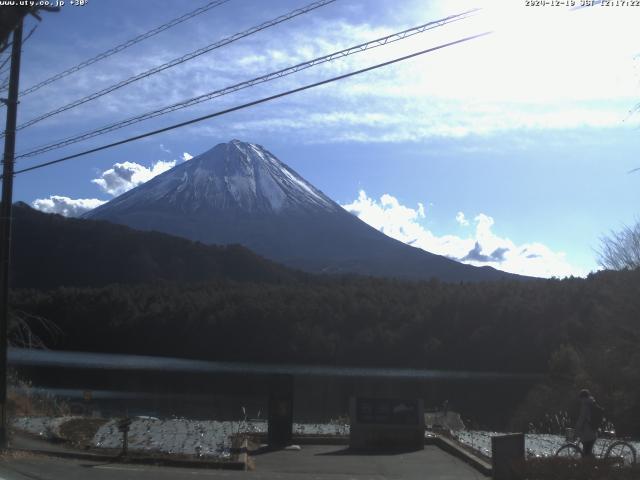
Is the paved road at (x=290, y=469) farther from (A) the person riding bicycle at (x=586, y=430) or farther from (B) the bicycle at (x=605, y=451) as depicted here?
(A) the person riding bicycle at (x=586, y=430)

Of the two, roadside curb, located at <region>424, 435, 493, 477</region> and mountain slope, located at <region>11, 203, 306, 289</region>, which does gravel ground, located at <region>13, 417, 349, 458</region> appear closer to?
roadside curb, located at <region>424, 435, 493, 477</region>

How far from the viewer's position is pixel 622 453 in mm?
13453

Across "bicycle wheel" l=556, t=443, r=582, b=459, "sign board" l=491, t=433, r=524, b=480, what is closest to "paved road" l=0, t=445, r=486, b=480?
"sign board" l=491, t=433, r=524, b=480

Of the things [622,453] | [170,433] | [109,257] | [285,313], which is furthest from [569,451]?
[109,257]

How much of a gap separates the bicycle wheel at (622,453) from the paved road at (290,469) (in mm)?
2095

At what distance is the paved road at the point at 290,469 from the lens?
12.4 meters

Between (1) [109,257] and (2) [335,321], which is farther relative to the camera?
(1) [109,257]

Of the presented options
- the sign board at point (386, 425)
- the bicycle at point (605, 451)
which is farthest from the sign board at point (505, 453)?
the sign board at point (386, 425)

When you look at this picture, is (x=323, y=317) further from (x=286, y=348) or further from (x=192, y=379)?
(x=192, y=379)

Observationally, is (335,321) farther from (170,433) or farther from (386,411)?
(386,411)

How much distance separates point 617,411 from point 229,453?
18.2 m

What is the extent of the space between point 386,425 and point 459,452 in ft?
5.91

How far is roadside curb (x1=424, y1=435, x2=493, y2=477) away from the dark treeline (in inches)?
2190

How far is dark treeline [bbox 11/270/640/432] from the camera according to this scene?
8131cm
